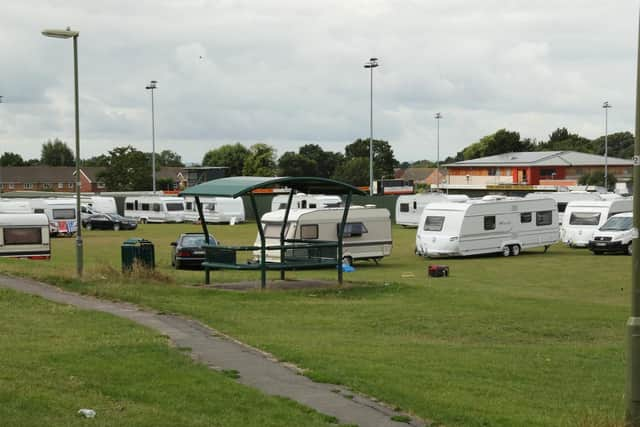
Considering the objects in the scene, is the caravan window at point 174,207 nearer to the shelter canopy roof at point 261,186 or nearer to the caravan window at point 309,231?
the caravan window at point 309,231

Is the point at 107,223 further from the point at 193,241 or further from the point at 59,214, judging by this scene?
the point at 193,241

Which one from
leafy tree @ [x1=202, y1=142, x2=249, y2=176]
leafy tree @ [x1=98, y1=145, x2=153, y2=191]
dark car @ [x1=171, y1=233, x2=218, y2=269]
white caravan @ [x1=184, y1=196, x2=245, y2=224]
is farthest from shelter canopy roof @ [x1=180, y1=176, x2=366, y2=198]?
leafy tree @ [x1=202, y1=142, x2=249, y2=176]

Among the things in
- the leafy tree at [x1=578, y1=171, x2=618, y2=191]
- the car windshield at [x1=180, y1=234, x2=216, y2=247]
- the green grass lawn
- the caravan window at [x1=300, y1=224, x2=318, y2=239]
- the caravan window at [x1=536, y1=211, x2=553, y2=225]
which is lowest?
the green grass lawn

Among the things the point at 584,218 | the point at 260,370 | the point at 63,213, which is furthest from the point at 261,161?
the point at 260,370

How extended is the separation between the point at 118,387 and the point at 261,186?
14.2 m

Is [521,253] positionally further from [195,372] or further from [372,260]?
[195,372]

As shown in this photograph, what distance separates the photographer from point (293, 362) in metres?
12.9

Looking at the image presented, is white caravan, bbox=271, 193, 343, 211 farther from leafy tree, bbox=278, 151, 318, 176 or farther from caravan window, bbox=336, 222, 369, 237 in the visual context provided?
leafy tree, bbox=278, 151, 318, 176

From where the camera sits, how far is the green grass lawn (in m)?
8.99

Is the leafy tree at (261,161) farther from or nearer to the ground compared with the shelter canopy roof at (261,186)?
Answer: farther from the ground

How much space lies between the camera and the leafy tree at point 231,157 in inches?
5630

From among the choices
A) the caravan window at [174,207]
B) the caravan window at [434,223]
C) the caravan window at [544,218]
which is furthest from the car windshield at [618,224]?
the caravan window at [174,207]

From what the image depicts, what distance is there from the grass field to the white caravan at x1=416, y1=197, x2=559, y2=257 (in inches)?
240

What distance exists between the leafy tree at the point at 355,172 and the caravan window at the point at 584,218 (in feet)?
253
